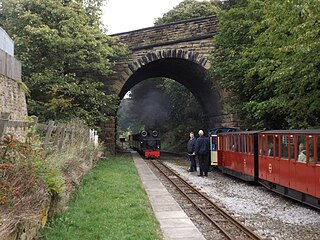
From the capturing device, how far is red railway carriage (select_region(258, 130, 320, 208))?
9.67m

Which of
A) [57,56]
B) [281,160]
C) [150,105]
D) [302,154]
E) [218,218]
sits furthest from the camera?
[150,105]

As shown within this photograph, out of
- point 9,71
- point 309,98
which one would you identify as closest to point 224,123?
point 309,98

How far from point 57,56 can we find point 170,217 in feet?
52.0

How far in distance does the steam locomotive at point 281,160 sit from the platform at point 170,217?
10.1 feet

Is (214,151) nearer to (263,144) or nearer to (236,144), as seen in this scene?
(236,144)

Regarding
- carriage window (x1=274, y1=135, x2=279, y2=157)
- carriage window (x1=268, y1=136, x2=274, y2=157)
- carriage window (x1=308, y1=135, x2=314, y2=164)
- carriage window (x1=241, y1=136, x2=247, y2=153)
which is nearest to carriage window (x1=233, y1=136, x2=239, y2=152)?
carriage window (x1=241, y1=136, x2=247, y2=153)

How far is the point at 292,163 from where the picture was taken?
10969mm

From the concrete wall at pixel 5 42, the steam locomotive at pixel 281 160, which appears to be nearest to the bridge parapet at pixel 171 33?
the steam locomotive at pixel 281 160

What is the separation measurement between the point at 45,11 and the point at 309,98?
52.6ft

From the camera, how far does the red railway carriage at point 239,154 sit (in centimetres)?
1479

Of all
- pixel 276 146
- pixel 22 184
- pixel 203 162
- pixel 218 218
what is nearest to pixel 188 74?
pixel 203 162

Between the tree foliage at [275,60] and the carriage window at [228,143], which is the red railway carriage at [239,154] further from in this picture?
the tree foliage at [275,60]

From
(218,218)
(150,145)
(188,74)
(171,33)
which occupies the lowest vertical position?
(218,218)

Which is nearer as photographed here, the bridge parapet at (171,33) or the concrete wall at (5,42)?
the concrete wall at (5,42)
